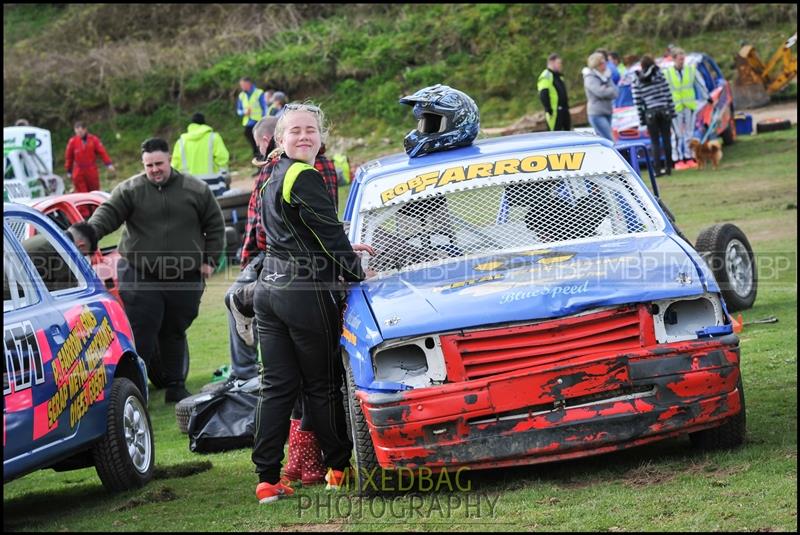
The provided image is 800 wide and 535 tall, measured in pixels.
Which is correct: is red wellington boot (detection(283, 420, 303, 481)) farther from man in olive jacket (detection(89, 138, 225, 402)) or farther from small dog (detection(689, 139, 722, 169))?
small dog (detection(689, 139, 722, 169))

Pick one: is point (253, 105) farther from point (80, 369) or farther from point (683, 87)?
point (80, 369)

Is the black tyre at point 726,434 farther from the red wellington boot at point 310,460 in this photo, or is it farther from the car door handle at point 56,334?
the car door handle at point 56,334

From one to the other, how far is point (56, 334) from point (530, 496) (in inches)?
99.6

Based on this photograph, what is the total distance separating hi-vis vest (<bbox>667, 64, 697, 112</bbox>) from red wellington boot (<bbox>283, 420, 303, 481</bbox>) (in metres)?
16.6

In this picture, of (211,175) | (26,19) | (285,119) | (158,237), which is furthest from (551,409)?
(26,19)

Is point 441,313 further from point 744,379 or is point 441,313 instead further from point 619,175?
point 744,379

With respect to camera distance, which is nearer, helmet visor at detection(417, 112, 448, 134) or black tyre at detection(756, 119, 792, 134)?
helmet visor at detection(417, 112, 448, 134)

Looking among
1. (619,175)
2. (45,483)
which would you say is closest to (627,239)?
(619,175)

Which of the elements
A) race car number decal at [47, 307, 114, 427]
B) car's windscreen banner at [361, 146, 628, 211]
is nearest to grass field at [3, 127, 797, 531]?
race car number decal at [47, 307, 114, 427]

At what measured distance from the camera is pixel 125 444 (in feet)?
23.6

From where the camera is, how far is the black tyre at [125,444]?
711 cm

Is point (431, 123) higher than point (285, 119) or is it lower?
lower

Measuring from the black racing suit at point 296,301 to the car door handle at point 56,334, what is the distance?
1034 mm

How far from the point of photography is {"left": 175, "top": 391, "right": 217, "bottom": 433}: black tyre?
27.9 ft
